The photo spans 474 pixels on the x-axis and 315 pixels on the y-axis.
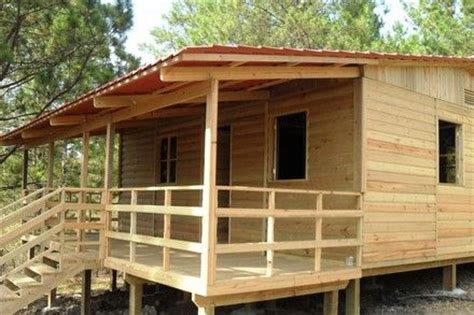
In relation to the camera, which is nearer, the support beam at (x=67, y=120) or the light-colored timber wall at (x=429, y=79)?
the light-colored timber wall at (x=429, y=79)

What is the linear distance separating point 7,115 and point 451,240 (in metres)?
11.8

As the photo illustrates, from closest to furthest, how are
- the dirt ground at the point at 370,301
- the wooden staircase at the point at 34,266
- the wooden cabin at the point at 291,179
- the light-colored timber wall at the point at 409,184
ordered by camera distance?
the wooden cabin at the point at 291,179 → the wooden staircase at the point at 34,266 → the light-colored timber wall at the point at 409,184 → the dirt ground at the point at 370,301

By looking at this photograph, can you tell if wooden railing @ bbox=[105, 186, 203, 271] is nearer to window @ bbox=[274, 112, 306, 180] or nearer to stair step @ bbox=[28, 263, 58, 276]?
stair step @ bbox=[28, 263, 58, 276]

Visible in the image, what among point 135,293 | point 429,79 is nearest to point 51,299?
point 135,293

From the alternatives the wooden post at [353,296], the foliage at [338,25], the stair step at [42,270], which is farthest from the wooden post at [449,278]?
the foliage at [338,25]

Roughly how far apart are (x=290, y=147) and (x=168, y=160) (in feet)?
13.2

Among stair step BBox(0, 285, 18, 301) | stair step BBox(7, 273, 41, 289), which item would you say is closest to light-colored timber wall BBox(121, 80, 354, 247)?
stair step BBox(7, 273, 41, 289)

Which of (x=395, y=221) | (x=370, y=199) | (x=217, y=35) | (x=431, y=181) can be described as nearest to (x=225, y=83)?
(x=370, y=199)

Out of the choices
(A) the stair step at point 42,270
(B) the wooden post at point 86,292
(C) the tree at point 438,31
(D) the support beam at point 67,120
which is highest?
(C) the tree at point 438,31

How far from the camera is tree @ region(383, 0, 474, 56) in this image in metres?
18.9

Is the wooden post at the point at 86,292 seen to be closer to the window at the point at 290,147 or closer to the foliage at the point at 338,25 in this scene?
the window at the point at 290,147

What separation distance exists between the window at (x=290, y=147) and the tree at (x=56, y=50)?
7077 mm

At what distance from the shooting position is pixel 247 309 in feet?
28.8

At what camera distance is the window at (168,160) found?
38.3 feet
